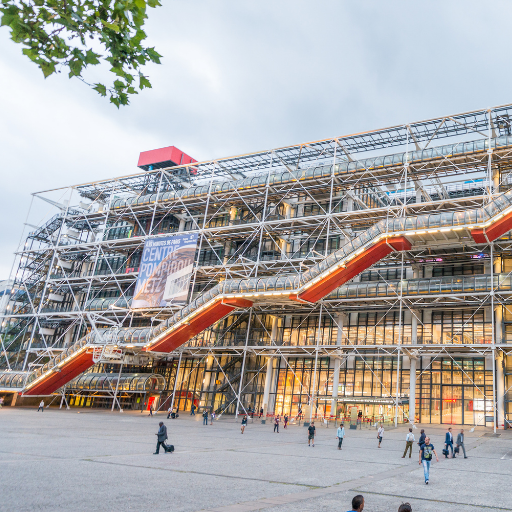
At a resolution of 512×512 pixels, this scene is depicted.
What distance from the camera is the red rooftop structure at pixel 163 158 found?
47469mm

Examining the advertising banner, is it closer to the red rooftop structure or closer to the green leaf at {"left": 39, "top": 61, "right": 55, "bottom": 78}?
the red rooftop structure

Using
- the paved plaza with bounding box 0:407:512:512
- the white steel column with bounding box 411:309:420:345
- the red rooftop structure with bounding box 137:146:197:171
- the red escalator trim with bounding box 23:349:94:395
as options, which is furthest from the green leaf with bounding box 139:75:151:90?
the red rooftop structure with bounding box 137:146:197:171

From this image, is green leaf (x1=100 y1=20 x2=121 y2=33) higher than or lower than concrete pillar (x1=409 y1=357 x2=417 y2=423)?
higher

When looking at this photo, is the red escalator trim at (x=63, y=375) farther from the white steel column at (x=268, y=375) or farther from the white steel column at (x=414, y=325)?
the white steel column at (x=414, y=325)

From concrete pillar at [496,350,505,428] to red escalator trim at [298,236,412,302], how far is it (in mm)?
8123

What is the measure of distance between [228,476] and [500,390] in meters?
22.1

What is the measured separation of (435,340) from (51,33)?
2944 cm

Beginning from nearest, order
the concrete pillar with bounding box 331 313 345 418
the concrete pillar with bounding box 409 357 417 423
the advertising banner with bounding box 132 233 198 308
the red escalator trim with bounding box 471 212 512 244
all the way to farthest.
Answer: the red escalator trim with bounding box 471 212 512 244 → the concrete pillar with bounding box 409 357 417 423 → the concrete pillar with bounding box 331 313 345 418 → the advertising banner with bounding box 132 233 198 308

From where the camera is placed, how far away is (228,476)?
9.96 meters

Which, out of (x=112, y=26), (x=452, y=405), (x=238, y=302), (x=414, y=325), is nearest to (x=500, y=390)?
(x=452, y=405)

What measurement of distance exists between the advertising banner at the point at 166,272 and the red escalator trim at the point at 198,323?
2.85 metres

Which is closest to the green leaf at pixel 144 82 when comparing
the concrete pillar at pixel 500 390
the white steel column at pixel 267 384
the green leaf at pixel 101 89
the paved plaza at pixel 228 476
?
the green leaf at pixel 101 89

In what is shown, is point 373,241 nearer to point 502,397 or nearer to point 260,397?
point 502,397

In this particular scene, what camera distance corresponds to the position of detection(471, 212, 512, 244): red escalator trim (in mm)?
23969
